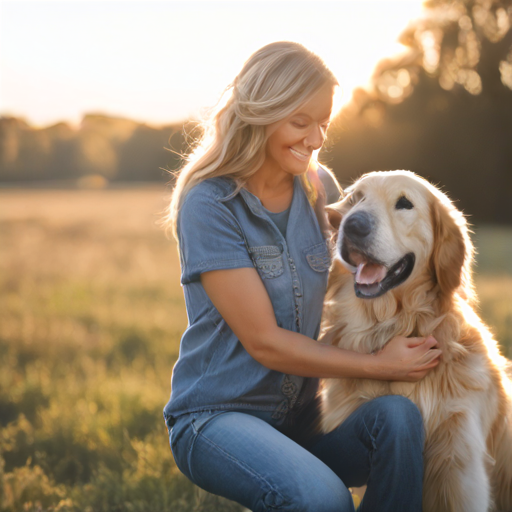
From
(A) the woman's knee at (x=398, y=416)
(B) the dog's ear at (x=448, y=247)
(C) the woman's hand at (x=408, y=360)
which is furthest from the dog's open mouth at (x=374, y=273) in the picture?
(A) the woman's knee at (x=398, y=416)

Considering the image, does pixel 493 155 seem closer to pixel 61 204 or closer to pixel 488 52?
pixel 488 52

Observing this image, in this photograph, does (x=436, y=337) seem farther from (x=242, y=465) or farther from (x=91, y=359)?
(x=91, y=359)

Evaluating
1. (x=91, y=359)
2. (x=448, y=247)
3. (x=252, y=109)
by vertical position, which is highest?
(x=252, y=109)

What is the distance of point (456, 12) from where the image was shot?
57.9ft

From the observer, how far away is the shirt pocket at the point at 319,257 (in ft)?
7.54

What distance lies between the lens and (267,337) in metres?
2.07

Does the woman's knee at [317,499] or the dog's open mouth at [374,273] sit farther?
the dog's open mouth at [374,273]

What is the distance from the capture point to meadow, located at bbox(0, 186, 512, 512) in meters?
3.01

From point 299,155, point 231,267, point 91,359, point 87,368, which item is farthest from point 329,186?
point 91,359

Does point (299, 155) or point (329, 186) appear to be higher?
point (299, 155)

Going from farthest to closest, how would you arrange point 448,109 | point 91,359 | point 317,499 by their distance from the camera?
point 448,109 < point 91,359 < point 317,499

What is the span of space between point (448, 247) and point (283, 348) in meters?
0.73

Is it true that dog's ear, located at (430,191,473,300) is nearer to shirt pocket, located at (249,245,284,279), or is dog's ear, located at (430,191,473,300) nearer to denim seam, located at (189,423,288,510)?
shirt pocket, located at (249,245,284,279)

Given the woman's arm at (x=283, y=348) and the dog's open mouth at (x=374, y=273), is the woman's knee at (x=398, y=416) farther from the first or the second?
the dog's open mouth at (x=374, y=273)
